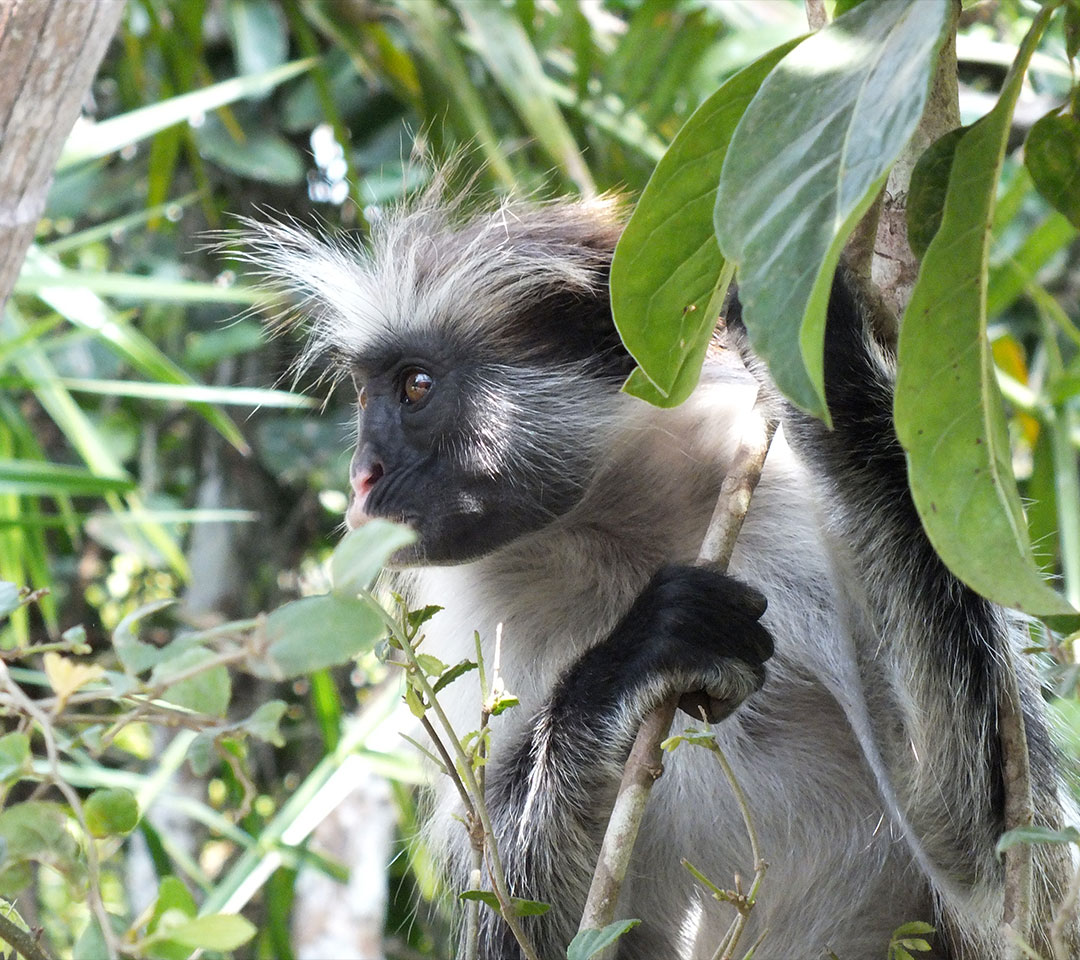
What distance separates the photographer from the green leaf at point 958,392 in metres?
1.13

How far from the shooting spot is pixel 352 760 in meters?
3.67

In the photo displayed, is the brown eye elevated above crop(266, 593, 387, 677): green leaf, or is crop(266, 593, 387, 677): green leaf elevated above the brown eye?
crop(266, 593, 387, 677): green leaf

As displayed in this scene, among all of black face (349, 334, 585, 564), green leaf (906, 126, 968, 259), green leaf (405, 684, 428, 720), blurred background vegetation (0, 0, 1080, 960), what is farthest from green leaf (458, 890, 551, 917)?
blurred background vegetation (0, 0, 1080, 960)

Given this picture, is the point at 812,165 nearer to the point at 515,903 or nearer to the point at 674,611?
the point at 515,903

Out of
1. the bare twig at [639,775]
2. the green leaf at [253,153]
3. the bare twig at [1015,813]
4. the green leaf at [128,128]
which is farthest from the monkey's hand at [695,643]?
the green leaf at [253,153]

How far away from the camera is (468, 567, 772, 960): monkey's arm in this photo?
203 centimetres

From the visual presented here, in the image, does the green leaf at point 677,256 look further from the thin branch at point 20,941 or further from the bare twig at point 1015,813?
the thin branch at point 20,941

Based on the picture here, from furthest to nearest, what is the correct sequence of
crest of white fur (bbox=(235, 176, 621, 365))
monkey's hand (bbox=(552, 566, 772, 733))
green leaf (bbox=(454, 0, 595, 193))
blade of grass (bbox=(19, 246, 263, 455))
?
green leaf (bbox=(454, 0, 595, 193)) < blade of grass (bbox=(19, 246, 263, 455)) < crest of white fur (bbox=(235, 176, 621, 365)) < monkey's hand (bbox=(552, 566, 772, 733))

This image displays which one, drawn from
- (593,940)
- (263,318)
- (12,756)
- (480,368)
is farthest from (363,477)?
(263,318)

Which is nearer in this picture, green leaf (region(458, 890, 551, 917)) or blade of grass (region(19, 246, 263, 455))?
green leaf (region(458, 890, 551, 917))

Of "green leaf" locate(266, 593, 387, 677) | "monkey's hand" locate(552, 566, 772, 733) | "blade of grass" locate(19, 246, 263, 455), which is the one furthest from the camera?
"blade of grass" locate(19, 246, 263, 455)

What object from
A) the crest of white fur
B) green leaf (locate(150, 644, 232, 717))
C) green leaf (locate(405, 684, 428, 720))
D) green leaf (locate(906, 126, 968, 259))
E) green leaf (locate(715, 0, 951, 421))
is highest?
green leaf (locate(715, 0, 951, 421))

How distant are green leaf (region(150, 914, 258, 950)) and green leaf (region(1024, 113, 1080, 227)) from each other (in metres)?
1.15

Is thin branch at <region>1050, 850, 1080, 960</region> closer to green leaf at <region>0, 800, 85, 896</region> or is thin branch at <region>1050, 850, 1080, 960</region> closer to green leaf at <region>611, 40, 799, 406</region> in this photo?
green leaf at <region>611, 40, 799, 406</region>
